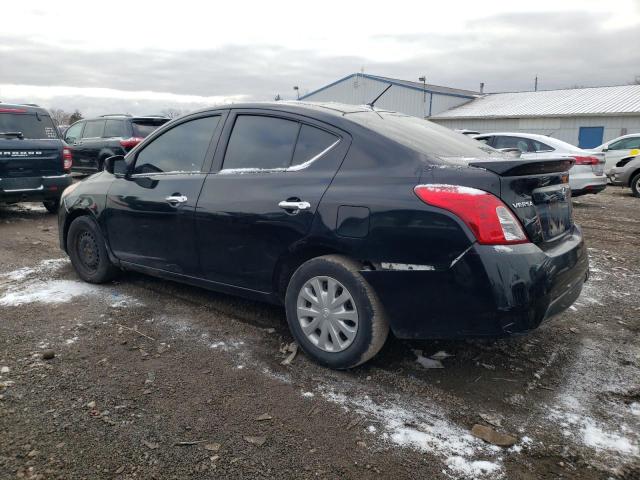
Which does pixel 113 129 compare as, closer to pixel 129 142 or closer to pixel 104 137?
pixel 104 137

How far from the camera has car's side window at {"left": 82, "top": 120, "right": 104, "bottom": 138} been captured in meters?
12.8

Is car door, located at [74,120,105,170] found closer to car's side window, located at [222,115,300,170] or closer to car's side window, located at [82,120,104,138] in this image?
car's side window, located at [82,120,104,138]

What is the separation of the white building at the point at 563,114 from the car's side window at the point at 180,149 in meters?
29.1

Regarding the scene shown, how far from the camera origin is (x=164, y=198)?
13.4ft

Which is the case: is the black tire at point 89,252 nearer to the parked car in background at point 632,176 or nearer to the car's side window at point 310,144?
the car's side window at point 310,144

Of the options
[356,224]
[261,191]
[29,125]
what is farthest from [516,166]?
[29,125]

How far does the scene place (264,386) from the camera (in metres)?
3.10

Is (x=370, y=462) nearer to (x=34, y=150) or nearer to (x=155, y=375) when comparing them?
(x=155, y=375)

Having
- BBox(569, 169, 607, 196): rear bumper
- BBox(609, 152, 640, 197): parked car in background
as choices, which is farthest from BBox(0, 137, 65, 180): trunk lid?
BBox(609, 152, 640, 197): parked car in background

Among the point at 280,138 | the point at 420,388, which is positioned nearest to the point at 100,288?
the point at 280,138

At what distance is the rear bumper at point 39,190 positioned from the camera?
25.5 feet

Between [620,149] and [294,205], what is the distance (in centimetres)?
1464

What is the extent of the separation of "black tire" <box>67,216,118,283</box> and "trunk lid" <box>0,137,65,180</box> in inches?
139

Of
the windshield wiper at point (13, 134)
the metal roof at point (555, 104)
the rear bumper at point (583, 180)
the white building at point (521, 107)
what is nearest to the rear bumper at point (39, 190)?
the windshield wiper at point (13, 134)
